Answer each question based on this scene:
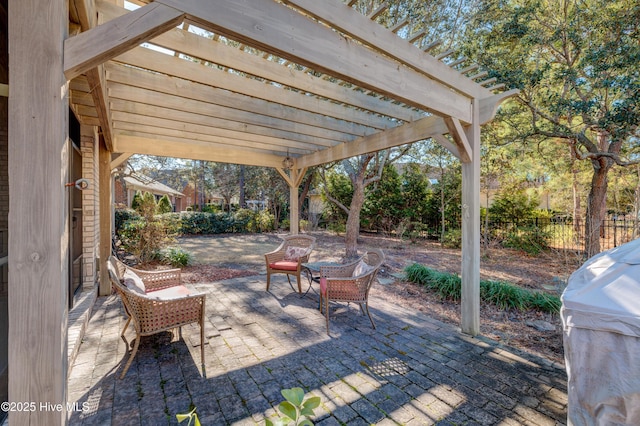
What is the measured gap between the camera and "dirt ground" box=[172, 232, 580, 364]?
3.68 metres

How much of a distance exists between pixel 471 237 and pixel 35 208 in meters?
3.86

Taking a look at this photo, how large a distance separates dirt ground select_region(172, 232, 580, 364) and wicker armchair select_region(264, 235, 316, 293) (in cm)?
142

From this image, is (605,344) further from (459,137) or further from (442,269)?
(442,269)

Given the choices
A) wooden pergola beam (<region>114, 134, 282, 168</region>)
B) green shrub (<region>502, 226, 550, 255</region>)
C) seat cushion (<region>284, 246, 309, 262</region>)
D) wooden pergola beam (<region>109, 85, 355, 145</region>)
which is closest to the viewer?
wooden pergola beam (<region>109, 85, 355, 145</region>)

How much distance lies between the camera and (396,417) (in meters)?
2.08

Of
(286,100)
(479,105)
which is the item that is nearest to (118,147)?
(286,100)

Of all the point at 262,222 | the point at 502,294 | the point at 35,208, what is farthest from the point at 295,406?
the point at 262,222

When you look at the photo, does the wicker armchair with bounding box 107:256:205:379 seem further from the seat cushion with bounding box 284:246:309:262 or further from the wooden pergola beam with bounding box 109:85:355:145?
the seat cushion with bounding box 284:246:309:262

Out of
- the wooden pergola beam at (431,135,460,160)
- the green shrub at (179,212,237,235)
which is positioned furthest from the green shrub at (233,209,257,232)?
the wooden pergola beam at (431,135,460,160)

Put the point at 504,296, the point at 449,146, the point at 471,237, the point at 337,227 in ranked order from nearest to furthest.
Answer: the point at 471,237
the point at 449,146
the point at 504,296
the point at 337,227

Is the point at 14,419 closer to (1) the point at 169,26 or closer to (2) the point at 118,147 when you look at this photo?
(1) the point at 169,26

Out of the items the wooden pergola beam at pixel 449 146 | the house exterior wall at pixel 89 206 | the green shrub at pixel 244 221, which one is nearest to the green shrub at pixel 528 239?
the wooden pergola beam at pixel 449 146

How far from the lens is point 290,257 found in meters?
5.27

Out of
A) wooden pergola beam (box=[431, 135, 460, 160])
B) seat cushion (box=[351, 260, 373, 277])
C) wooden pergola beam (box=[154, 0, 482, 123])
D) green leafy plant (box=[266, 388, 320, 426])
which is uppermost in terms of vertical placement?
wooden pergola beam (box=[154, 0, 482, 123])
